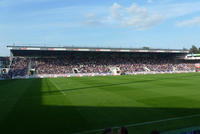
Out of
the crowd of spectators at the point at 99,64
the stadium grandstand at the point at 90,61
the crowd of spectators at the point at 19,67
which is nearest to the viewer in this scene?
the crowd of spectators at the point at 19,67

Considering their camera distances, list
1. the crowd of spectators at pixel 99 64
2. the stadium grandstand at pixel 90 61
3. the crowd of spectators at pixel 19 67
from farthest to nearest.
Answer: the crowd of spectators at pixel 99 64 → the stadium grandstand at pixel 90 61 → the crowd of spectators at pixel 19 67

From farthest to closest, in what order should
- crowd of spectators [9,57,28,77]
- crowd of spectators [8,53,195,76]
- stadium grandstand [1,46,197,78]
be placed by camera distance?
1. crowd of spectators [8,53,195,76]
2. stadium grandstand [1,46,197,78]
3. crowd of spectators [9,57,28,77]

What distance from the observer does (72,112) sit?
41.0 ft

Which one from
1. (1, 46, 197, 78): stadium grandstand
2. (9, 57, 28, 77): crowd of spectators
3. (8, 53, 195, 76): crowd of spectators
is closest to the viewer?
(9, 57, 28, 77): crowd of spectators

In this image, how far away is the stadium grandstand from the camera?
208 feet

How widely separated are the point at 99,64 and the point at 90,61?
386 centimetres

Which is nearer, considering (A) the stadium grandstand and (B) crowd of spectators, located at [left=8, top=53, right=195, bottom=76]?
(A) the stadium grandstand

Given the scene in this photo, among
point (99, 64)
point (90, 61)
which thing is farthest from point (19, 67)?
point (99, 64)

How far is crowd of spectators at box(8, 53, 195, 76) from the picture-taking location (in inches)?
2622

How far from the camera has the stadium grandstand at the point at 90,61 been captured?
63.4 m

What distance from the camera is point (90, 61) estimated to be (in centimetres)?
7662

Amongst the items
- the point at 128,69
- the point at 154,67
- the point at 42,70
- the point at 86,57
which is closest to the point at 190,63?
the point at 154,67

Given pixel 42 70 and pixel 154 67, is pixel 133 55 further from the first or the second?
pixel 42 70

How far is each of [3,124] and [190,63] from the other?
87.2 m
